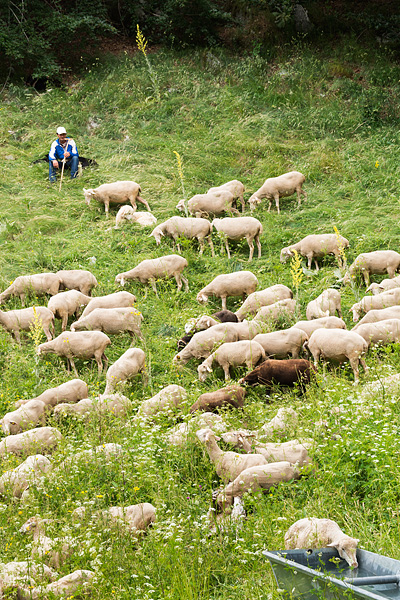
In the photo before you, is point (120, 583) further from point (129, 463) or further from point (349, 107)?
point (349, 107)

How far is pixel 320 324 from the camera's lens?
8156 mm

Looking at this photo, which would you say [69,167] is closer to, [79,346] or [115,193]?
[115,193]

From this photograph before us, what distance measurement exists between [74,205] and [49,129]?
14.9ft

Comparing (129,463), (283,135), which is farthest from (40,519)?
(283,135)

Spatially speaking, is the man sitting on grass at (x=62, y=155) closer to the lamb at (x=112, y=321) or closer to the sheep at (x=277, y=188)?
the sheep at (x=277, y=188)

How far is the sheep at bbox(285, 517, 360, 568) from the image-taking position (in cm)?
409

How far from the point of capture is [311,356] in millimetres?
7941

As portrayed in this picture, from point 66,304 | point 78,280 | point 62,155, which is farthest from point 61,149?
point 66,304

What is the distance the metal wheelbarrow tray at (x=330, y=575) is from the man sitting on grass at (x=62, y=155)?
1183 cm

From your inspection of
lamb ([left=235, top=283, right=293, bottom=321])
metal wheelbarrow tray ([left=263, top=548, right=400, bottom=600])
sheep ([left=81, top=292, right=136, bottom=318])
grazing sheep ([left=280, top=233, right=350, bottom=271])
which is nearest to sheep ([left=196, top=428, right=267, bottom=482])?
metal wheelbarrow tray ([left=263, top=548, right=400, bottom=600])

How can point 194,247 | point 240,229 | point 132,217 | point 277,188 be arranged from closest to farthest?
point 240,229 < point 194,247 < point 132,217 < point 277,188

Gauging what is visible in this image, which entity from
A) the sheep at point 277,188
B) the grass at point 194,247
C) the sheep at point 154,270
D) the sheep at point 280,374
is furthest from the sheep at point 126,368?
the sheep at point 277,188

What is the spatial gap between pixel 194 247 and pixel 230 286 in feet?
6.55

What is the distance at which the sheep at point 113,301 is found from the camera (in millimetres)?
9227
